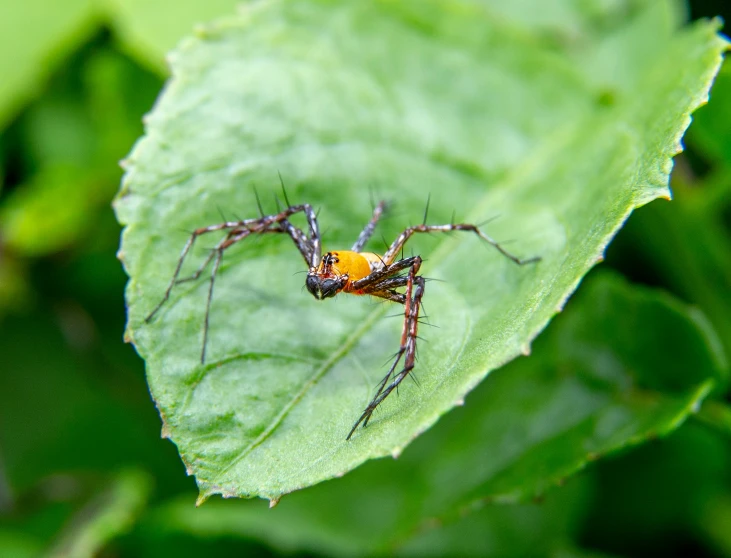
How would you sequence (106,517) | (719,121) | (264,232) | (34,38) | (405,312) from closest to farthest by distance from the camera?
1. (405,312)
2. (719,121)
3. (264,232)
4. (106,517)
5. (34,38)

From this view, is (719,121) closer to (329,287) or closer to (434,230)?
(434,230)

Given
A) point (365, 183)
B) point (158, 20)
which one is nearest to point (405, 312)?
point (365, 183)

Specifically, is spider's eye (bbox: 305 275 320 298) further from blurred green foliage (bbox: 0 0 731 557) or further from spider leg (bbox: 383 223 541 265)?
blurred green foliage (bbox: 0 0 731 557)

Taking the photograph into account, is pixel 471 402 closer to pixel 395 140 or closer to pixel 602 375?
pixel 602 375

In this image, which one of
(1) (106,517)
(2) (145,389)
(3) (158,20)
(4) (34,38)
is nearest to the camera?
(1) (106,517)

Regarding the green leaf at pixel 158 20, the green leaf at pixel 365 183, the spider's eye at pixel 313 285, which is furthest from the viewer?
the green leaf at pixel 158 20

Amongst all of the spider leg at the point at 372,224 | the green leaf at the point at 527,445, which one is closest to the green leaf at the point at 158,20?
the spider leg at the point at 372,224

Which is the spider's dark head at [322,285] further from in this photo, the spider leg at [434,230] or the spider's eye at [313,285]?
the spider leg at [434,230]
